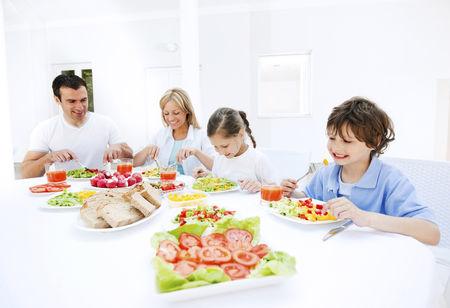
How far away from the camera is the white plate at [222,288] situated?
562 mm

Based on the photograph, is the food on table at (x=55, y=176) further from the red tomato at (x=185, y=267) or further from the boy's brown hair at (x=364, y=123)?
the boy's brown hair at (x=364, y=123)

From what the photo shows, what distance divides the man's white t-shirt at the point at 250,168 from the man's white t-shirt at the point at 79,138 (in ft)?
3.91

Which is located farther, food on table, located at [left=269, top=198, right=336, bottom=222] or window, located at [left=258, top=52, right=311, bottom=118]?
window, located at [left=258, top=52, right=311, bottom=118]

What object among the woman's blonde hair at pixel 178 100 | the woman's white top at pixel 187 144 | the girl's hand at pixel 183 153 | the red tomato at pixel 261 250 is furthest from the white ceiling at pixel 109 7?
the red tomato at pixel 261 250

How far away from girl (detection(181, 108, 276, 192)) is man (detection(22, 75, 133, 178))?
754 millimetres

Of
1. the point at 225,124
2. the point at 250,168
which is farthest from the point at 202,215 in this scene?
the point at 250,168

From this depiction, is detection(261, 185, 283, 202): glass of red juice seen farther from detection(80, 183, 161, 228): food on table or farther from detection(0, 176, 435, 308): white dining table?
detection(80, 183, 161, 228): food on table

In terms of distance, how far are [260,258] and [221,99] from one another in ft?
14.8

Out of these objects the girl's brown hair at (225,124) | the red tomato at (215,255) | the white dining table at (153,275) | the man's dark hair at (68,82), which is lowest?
the white dining table at (153,275)

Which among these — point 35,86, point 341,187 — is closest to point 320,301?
point 341,187

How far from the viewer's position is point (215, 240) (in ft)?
2.57

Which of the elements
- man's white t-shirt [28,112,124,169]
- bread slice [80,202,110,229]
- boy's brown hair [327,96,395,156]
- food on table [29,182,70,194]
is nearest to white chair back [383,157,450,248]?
boy's brown hair [327,96,395,156]

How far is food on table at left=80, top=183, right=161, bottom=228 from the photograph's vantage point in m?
1.02

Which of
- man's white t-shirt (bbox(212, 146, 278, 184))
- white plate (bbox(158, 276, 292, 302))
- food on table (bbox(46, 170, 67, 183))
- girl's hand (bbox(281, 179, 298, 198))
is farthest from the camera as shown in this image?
man's white t-shirt (bbox(212, 146, 278, 184))
